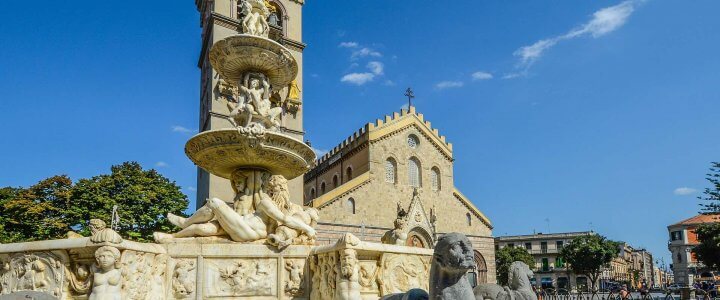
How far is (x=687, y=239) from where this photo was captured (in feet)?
285

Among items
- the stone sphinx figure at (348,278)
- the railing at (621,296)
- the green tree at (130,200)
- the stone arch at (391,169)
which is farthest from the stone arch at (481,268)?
the stone sphinx figure at (348,278)

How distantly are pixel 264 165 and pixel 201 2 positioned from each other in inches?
1681

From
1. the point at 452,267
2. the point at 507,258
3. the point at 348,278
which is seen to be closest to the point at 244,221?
the point at 348,278

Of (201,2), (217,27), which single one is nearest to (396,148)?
(217,27)

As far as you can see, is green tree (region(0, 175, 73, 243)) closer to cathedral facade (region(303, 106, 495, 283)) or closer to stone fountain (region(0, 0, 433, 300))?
cathedral facade (region(303, 106, 495, 283))

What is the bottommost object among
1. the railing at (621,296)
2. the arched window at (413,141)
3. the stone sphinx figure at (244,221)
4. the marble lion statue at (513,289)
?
the railing at (621,296)

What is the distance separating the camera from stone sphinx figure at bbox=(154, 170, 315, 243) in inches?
352

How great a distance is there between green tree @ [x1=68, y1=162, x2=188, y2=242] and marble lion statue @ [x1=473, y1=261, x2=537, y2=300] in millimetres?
24304

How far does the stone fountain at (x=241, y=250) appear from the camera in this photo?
6.98m

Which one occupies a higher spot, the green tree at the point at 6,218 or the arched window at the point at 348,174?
the arched window at the point at 348,174

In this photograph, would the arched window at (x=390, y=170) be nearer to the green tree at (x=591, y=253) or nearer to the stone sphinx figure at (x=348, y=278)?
the green tree at (x=591, y=253)

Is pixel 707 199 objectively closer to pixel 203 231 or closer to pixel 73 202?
pixel 203 231

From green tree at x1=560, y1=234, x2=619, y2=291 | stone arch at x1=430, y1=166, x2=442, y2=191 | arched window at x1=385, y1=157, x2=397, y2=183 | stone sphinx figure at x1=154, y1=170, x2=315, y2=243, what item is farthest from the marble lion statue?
Answer: green tree at x1=560, y1=234, x2=619, y2=291

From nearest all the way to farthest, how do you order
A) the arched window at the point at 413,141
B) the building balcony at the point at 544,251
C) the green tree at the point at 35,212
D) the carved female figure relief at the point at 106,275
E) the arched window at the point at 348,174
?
the carved female figure relief at the point at 106,275, the green tree at the point at 35,212, the arched window at the point at 413,141, the arched window at the point at 348,174, the building balcony at the point at 544,251
